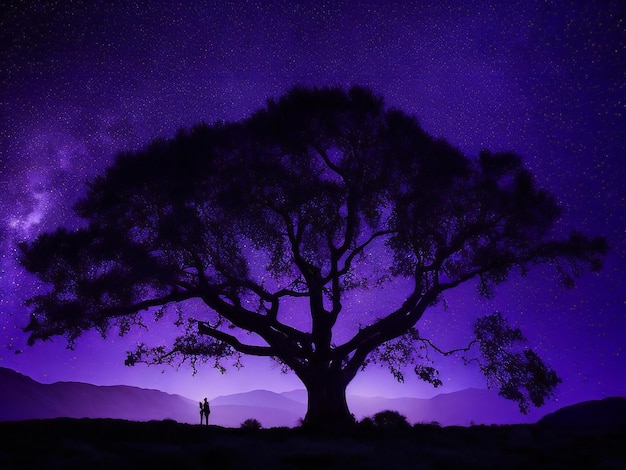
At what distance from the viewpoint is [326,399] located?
19125mm

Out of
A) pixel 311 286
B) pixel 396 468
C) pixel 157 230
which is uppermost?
pixel 157 230

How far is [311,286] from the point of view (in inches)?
784

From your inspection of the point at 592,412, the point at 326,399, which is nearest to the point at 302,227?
the point at 326,399

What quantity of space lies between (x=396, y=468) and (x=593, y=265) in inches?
A: 638

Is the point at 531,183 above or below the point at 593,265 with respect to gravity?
above

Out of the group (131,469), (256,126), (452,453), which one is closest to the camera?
(131,469)

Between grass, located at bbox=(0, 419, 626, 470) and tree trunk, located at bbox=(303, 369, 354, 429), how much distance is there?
416cm

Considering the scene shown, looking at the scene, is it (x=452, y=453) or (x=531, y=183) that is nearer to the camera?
(x=452, y=453)

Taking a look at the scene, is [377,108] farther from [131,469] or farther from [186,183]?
[131,469]

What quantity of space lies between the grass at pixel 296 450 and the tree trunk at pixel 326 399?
4.16 metres

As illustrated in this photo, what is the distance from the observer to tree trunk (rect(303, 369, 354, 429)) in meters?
18.7

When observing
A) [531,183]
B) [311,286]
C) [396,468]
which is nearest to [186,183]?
[311,286]

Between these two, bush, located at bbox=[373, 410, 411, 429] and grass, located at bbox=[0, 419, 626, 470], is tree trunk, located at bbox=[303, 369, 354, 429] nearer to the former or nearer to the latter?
bush, located at bbox=[373, 410, 411, 429]

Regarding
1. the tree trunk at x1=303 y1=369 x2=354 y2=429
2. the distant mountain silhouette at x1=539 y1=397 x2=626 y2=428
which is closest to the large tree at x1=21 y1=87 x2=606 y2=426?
the tree trunk at x1=303 y1=369 x2=354 y2=429
